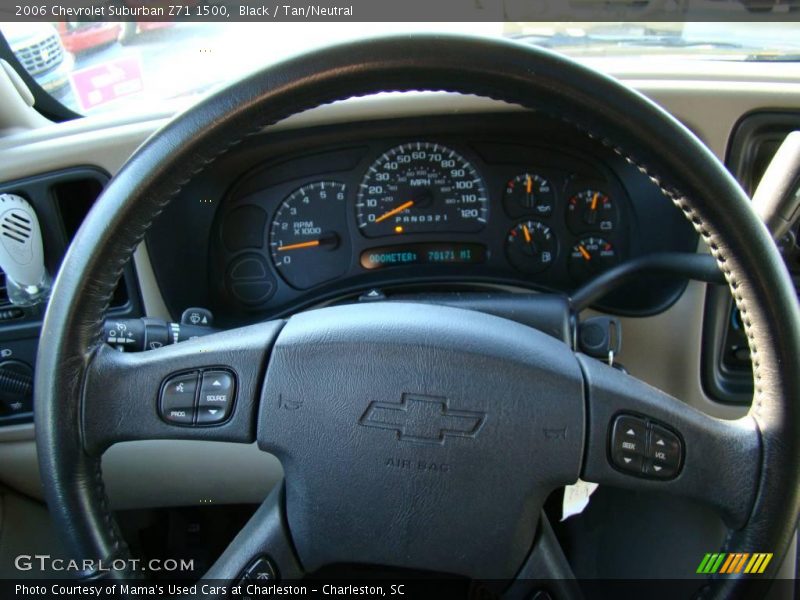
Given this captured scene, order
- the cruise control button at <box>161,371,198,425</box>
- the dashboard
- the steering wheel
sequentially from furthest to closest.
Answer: the dashboard < the cruise control button at <box>161,371,198,425</box> < the steering wheel

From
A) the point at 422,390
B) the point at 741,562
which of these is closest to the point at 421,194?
the point at 422,390

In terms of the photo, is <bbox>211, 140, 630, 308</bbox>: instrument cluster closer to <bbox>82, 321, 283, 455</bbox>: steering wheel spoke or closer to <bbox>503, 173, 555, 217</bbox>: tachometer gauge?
<bbox>503, 173, 555, 217</bbox>: tachometer gauge

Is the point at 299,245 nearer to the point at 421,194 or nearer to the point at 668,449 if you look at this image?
the point at 421,194

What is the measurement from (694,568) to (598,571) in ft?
0.78

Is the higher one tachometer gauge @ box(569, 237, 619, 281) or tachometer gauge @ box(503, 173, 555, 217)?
tachometer gauge @ box(503, 173, 555, 217)

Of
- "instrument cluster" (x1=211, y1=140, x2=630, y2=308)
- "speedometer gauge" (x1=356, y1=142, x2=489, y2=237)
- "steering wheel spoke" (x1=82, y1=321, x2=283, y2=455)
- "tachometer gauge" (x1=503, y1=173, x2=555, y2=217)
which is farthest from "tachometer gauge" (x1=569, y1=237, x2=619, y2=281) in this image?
"steering wheel spoke" (x1=82, y1=321, x2=283, y2=455)

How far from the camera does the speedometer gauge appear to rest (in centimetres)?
164

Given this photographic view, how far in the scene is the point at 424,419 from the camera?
35.5 inches

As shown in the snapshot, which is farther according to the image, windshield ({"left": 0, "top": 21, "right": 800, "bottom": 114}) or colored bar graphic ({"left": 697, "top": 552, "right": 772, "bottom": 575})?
windshield ({"left": 0, "top": 21, "right": 800, "bottom": 114})

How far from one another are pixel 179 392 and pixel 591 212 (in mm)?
1064

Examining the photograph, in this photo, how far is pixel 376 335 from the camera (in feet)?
3.05

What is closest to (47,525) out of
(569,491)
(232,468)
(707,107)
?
(232,468)

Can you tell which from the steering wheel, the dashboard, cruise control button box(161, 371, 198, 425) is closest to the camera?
the steering wheel

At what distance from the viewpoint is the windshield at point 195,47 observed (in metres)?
1.64
